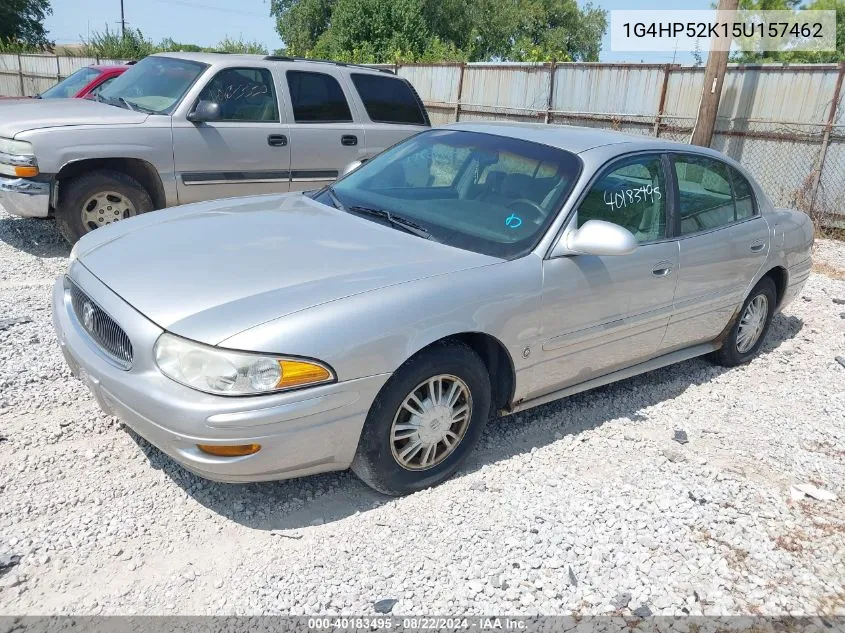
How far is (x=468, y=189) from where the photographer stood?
4047mm

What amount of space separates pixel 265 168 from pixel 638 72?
7107mm

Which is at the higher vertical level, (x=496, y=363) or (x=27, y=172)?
(x=27, y=172)

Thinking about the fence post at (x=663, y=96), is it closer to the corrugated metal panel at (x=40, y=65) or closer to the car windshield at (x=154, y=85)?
the car windshield at (x=154, y=85)

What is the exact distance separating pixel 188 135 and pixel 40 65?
20.2 metres

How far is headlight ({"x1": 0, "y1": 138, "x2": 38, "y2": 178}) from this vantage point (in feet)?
19.9

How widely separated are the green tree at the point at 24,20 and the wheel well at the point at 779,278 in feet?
153

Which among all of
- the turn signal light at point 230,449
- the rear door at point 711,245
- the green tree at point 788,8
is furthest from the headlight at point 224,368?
the green tree at point 788,8

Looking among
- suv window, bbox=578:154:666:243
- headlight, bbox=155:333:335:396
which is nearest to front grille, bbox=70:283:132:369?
headlight, bbox=155:333:335:396

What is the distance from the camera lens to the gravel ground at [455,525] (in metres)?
2.77

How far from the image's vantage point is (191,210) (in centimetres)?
408

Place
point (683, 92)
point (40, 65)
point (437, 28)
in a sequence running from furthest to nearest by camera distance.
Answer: point (437, 28)
point (40, 65)
point (683, 92)

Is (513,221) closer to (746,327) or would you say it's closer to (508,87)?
(746,327)

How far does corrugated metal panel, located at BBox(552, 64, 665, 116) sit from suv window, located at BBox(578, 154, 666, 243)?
7966 millimetres

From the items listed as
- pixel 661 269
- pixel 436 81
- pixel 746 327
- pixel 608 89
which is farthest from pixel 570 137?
pixel 436 81
